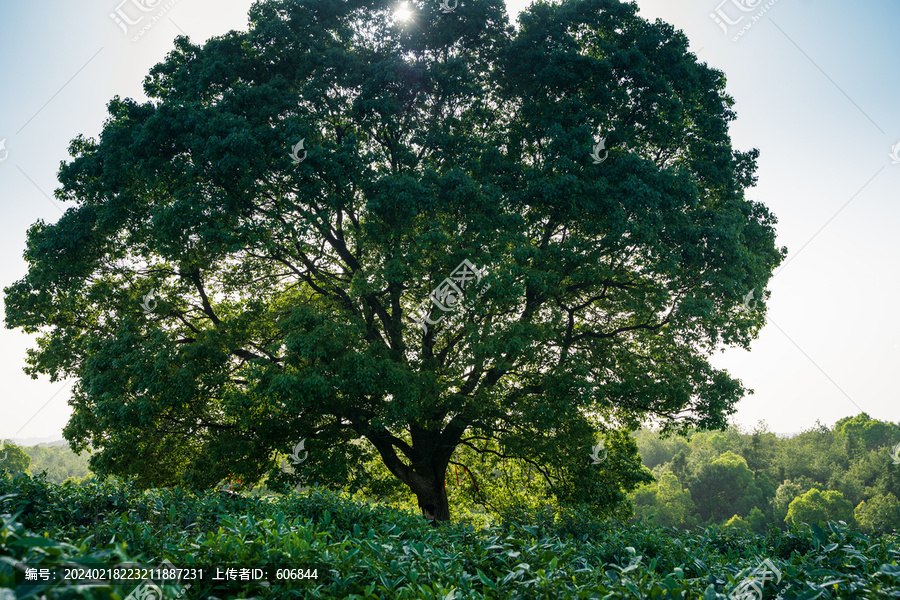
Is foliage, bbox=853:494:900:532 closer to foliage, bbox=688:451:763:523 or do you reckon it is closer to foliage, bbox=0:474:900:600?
foliage, bbox=688:451:763:523

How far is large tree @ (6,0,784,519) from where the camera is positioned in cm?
872

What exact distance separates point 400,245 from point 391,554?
6.63 metres

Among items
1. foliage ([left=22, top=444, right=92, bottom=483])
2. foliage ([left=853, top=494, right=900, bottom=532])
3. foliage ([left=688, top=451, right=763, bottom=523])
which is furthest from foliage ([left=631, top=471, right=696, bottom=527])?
foliage ([left=22, top=444, right=92, bottom=483])

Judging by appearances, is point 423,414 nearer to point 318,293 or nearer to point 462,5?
point 318,293

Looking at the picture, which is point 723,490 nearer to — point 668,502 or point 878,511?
point 668,502

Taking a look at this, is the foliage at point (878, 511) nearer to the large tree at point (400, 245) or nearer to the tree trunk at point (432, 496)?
the large tree at point (400, 245)

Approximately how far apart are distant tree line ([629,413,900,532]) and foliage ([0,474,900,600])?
Answer: 4334 centimetres

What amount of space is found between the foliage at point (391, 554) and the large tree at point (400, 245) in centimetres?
409

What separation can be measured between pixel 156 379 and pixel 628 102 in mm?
10423

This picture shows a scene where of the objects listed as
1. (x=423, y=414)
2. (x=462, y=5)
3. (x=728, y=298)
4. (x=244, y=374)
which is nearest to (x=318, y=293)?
(x=244, y=374)

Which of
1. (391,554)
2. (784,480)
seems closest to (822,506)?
(784,480)

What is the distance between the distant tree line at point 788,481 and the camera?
4244cm

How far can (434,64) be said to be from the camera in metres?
9.89

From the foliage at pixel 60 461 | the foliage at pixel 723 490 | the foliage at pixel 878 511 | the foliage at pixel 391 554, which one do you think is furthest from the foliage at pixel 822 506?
the foliage at pixel 60 461
